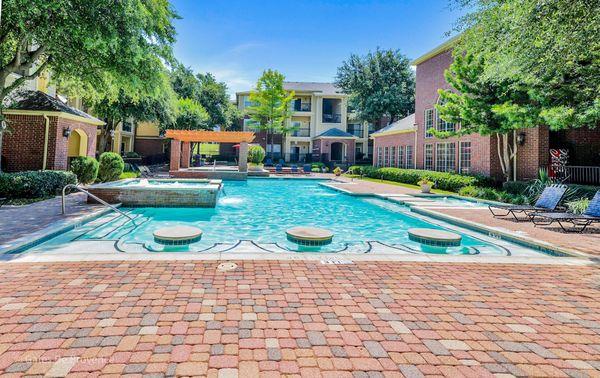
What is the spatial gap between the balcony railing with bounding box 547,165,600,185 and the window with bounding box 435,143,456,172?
21.7 ft

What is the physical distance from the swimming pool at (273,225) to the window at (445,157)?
9.20 m

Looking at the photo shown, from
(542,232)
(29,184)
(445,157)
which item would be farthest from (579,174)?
(29,184)

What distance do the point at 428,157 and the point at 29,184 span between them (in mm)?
22525

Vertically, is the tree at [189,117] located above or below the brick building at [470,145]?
above

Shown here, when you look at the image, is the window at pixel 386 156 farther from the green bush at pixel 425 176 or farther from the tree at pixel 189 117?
the tree at pixel 189 117

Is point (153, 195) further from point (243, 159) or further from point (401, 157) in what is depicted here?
point (401, 157)

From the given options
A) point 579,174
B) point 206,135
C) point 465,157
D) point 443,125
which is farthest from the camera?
point 206,135

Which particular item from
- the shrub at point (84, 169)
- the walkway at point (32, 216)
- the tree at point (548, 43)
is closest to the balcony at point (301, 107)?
the shrub at point (84, 169)

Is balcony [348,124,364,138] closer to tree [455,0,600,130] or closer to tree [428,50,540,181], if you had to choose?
tree [428,50,540,181]

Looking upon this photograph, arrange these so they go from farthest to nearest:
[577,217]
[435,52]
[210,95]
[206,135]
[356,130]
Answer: [356,130] < [210,95] < [206,135] < [435,52] < [577,217]

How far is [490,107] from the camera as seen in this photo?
14234 mm

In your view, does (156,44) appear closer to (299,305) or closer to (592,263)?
(299,305)

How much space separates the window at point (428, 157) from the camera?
76.8 feet

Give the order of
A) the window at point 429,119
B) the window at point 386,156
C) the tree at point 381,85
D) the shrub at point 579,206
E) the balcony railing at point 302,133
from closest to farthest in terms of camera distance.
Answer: the shrub at point 579,206
the window at point 429,119
the window at point 386,156
the tree at point 381,85
the balcony railing at point 302,133
